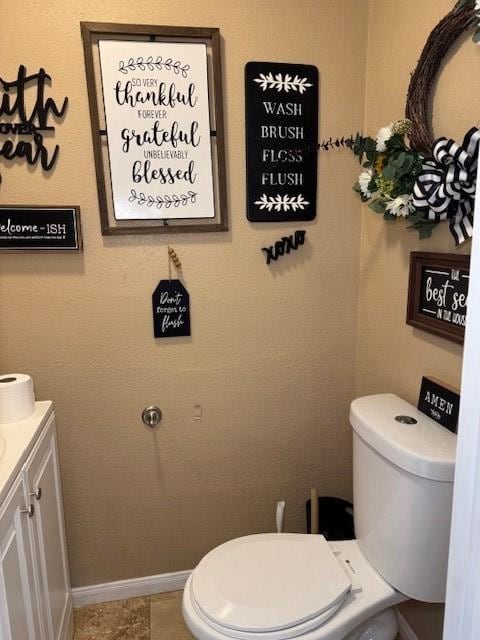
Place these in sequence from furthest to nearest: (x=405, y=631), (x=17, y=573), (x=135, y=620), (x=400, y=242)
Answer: (x=135, y=620)
(x=405, y=631)
(x=400, y=242)
(x=17, y=573)

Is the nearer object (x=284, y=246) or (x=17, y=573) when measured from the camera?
(x=17, y=573)

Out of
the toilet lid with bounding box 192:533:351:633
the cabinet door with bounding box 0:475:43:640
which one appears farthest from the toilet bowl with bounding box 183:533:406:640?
the cabinet door with bounding box 0:475:43:640

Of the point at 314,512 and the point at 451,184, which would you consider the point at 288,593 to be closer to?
the point at 314,512

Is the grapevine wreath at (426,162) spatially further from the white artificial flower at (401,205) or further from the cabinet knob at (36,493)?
the cabinet knob at (36,493)

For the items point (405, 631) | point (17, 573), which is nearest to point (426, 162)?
point (17, 573)

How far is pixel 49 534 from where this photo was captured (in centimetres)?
138

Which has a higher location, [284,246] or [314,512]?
[284,246]

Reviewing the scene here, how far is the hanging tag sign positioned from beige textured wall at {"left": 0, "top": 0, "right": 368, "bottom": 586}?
4cm

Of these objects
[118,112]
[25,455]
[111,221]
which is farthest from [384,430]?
[118,112]

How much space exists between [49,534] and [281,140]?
1483mm

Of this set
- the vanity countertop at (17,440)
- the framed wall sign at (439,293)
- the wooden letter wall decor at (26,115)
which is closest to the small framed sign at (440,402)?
the framed wall sign at (439,293)

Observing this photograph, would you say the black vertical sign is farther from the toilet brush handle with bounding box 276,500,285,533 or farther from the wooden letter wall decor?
the toilet brush handle with bounding box 276,500,285,533

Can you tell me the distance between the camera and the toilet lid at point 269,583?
3.74 feet

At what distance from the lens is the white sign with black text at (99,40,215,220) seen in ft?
4.83
